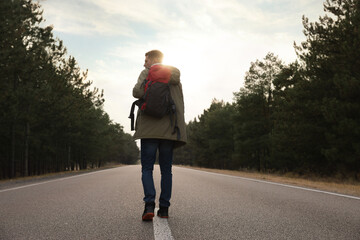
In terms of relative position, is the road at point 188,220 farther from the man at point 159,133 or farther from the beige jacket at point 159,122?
the beige jacket at point 159,122

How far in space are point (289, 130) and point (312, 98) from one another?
2375 mm

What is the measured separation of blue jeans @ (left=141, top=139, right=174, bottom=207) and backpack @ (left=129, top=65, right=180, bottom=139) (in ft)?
0.83

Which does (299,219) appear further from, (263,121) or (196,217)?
(263,121)

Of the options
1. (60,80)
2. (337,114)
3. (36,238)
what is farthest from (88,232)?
(60,80)

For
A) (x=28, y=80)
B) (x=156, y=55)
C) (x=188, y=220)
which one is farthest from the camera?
(x=28, y=80)

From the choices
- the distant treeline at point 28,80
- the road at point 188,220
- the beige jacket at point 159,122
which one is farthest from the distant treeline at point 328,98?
the distant treeline at point 28,80

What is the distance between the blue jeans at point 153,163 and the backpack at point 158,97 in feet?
0.83

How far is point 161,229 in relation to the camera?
340cm

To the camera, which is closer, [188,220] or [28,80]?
[188,220]

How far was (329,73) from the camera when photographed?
17953 millimetres

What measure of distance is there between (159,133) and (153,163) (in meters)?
0.40

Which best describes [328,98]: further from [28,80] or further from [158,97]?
[28,80]

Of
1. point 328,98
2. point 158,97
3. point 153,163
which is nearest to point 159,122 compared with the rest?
point 158,97

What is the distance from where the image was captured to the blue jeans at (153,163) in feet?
13.0
